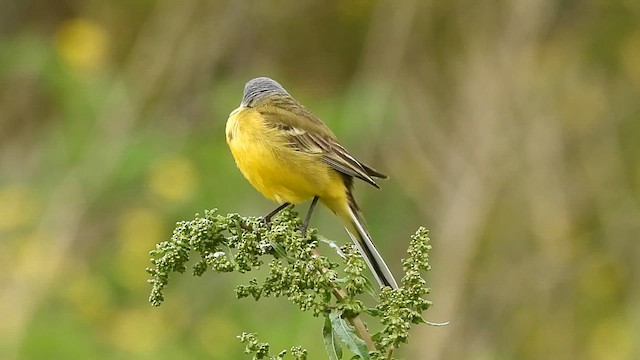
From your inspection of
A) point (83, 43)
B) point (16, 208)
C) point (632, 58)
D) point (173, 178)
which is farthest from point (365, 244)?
point (632, 58)

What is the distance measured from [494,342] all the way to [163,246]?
512 centimetres

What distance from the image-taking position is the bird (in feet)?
12.9

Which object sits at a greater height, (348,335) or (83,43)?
(83,43)

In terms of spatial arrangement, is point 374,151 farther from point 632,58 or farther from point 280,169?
point 280,169

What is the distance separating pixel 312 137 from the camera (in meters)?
4.20

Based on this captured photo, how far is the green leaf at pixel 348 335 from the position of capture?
197 cm

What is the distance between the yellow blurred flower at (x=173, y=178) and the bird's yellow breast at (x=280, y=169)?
7.29 feet

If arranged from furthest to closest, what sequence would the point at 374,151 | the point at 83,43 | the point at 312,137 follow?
the point at 83,43, the point at 374,151, the point at 312,137

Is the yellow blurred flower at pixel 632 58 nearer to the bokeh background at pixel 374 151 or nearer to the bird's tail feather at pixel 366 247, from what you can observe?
the bokeh background at pixel 374 151

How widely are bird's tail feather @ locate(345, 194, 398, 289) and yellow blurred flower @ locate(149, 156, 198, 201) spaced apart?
2.44 meters

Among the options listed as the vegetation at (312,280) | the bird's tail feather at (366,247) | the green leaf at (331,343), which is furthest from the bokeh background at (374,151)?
the green leaf at (331,343)

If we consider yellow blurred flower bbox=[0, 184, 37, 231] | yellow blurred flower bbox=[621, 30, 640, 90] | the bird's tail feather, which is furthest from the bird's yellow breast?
yellow blurred flower bbox=[621, 30, 640, 90]

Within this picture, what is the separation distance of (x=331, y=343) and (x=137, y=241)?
4.66 m

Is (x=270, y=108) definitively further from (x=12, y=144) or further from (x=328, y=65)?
(x=12, y=144)
